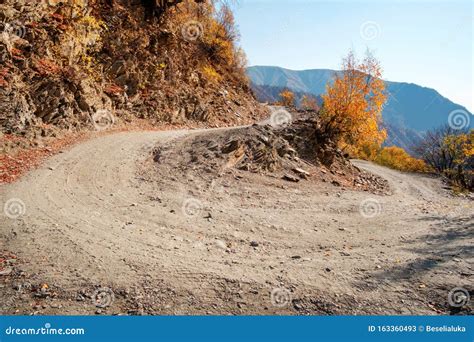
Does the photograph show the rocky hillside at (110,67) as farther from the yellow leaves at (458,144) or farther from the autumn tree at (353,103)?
the yellow leaves at (458,144)

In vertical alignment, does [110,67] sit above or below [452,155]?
above

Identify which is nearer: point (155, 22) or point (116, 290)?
point (116, 290)

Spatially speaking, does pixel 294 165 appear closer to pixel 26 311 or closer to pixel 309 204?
pixel 309 204

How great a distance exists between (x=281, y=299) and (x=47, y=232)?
6030mm

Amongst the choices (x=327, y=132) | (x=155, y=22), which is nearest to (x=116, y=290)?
(x=327, y=132)

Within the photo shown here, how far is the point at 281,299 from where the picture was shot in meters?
→ 5.54

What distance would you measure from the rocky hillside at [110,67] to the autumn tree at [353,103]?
10.4 metres

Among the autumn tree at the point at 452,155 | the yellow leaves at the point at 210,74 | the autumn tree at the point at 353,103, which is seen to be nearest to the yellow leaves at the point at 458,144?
the autumn tree at the point at 452,155

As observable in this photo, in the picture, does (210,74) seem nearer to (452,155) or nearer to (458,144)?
(458,144)

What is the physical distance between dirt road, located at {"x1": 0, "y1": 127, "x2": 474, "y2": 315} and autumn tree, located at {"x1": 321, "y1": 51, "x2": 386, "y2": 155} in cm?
872

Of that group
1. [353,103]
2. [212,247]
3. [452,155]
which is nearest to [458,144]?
[452,155]

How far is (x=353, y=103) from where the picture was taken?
1941 cm

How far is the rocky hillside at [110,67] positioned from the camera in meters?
14.7

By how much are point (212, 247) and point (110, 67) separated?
1875 centimetres
